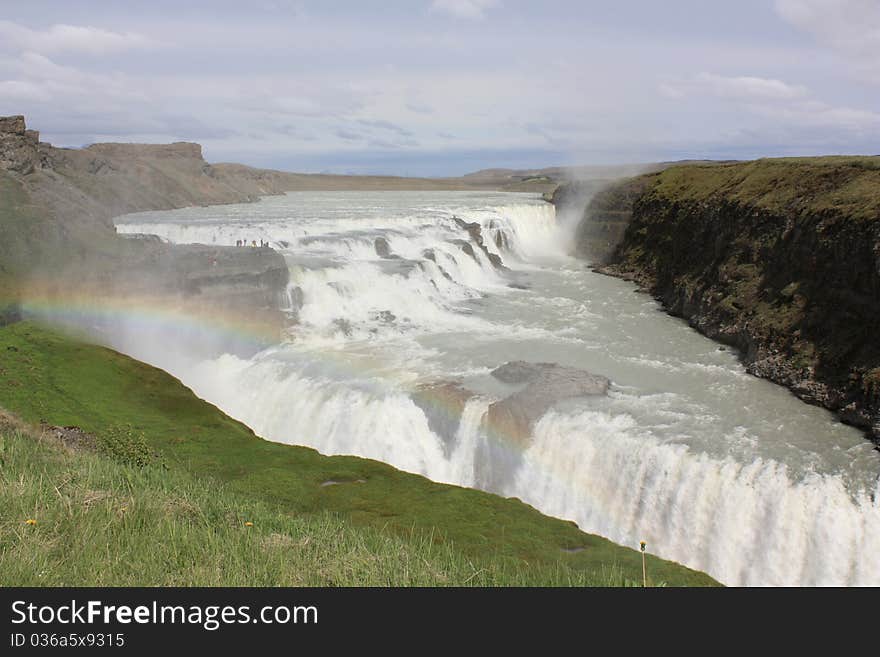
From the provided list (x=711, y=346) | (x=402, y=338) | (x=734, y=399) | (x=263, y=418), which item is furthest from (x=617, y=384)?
(x=263, y=418)

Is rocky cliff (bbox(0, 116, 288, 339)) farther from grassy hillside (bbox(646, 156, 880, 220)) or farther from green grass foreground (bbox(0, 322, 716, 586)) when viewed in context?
grassy hillside (bbox(646, 156, 880, 220))

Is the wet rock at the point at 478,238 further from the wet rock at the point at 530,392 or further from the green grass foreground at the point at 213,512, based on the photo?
the green grass foreground at the point at 213,512

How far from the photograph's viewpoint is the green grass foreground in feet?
25.1

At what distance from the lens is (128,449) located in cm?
1388

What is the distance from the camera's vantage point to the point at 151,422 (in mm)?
18578

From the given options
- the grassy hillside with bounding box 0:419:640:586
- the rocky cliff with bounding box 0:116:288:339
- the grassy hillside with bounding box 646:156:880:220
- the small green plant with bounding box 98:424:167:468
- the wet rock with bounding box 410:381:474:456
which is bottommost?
the wet rock with bounding box 410:381:474:456

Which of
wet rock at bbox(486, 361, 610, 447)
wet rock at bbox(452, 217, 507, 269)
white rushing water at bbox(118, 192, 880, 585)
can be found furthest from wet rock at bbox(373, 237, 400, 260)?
wet rock at bbox(486, 361, 610, 447)

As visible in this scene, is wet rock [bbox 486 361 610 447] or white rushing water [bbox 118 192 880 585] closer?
white rushing water [bbox 118 192 880 585]

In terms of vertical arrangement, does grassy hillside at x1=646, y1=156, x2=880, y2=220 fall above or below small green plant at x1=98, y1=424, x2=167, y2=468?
above

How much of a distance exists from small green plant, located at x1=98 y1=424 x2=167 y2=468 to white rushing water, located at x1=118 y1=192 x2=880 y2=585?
7883 mm

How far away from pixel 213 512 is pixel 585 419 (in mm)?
12976

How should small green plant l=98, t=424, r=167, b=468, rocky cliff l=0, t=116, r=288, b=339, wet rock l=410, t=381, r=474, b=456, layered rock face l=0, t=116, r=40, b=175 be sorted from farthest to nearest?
layered rock face l=0, t=116, r=40, b=175, rocky cliff l=0, t=116, r=288, b=339, wet rock l=410, t=381, r=474, b=456, small green plant l=98, t=424, r=167, b=468

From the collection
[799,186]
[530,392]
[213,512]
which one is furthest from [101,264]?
[799,186]

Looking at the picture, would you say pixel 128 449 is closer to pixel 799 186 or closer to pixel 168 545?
pixel 168 545
